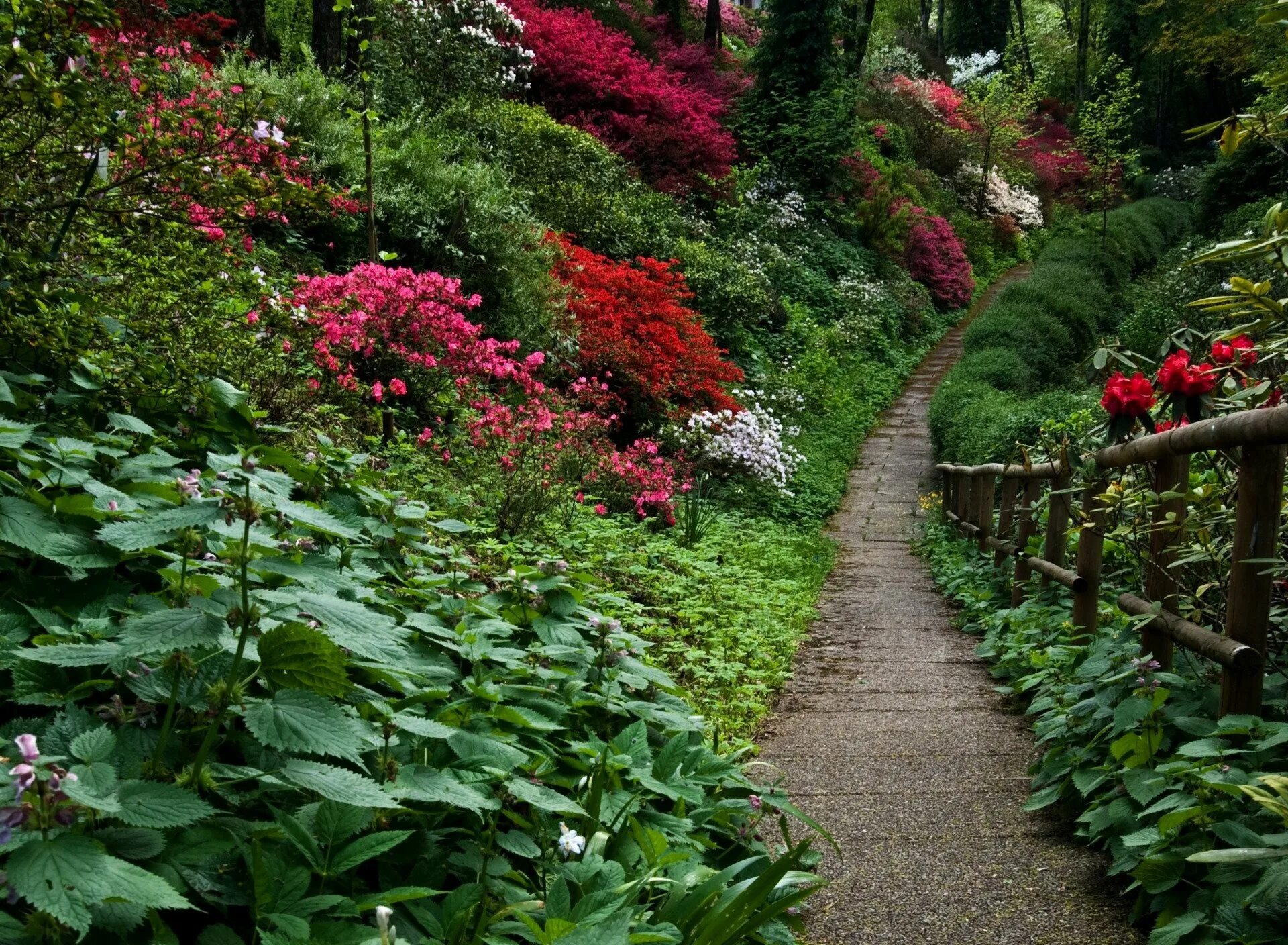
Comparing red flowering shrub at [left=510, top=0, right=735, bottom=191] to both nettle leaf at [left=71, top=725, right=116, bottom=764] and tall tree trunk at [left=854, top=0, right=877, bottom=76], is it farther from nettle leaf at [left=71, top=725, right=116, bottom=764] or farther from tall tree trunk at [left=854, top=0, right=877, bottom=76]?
nettle leaf at [left=71, top=725, right=116, bottom=764]

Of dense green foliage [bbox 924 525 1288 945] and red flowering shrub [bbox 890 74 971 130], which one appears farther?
red flowering shrub [bbox 890 74 971 130]

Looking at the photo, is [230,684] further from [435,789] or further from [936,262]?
[936,262]

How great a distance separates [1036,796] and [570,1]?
66.4ft

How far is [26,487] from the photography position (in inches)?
75.4

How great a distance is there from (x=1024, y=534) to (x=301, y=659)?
5.20 meters

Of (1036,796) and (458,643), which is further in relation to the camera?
(1036,796)

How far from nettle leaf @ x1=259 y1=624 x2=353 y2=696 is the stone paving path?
5.02 feet

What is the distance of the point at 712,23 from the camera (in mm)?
23016

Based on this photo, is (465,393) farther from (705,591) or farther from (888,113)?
(888,113)

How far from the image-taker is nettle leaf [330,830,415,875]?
1.44m

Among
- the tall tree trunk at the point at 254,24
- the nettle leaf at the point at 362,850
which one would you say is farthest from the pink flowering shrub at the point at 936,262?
the nettle leaf at the point at 362,850

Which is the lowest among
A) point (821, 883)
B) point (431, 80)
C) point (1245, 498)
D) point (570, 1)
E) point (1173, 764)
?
point (821, 883)

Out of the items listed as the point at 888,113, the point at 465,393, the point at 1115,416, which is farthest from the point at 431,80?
the point at 888,113

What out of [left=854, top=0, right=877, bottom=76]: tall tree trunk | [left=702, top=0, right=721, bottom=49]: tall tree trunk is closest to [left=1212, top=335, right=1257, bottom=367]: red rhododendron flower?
[left=702, top=0, right=721, bottom=49]: tall tree trunk
